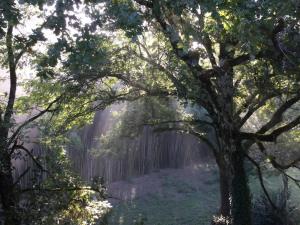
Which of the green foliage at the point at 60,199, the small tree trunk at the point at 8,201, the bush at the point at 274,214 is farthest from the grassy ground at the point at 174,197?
the small tree trunk at the point at 8,201

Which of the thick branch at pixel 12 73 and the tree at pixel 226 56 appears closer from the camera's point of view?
the tree at pixel 226 56

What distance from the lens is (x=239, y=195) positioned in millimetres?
12031

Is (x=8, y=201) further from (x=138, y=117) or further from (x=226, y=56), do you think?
(x=138, y=117)

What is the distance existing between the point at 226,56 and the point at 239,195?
3.71 metres

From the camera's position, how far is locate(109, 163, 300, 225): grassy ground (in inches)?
684

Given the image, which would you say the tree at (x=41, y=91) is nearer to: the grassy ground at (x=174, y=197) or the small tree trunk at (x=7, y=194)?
the small tree trunk at (x=7, y=194)

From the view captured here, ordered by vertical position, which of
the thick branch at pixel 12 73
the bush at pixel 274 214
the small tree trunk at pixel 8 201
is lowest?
the bush at pixel 274 214

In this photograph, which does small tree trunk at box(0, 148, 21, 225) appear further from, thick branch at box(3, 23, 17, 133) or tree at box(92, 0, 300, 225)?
tree at box(92, 0, 300, 225)

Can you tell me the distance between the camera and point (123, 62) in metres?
11.4

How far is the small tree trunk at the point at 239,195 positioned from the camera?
1195cm

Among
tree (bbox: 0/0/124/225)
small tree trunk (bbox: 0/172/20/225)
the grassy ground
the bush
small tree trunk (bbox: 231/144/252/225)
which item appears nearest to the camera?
tree (bbox: 0/0/124/225)

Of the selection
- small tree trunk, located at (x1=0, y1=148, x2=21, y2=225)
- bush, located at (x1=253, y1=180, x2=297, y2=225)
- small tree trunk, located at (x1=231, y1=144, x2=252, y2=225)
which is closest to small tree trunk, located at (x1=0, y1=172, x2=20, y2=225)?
small tree trunk, located at (x1=0, y1=148, x2=21, y2=225)

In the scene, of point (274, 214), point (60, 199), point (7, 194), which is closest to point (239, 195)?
point (274, 214)

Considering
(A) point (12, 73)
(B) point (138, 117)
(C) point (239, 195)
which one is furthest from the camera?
(B) point (138, 117)
